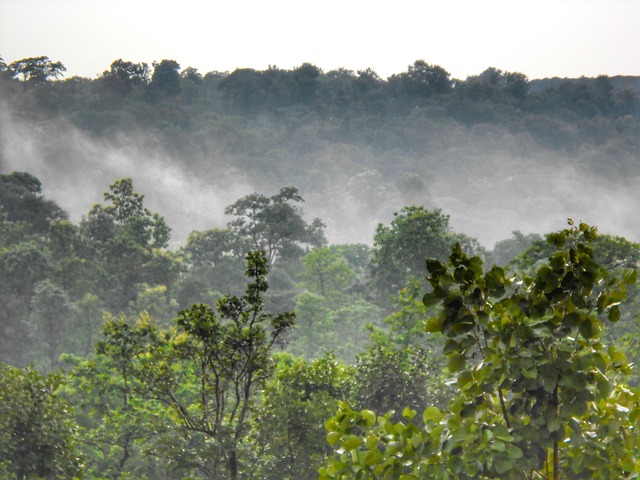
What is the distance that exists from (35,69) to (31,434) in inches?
6842

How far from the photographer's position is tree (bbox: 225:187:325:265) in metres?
71.9

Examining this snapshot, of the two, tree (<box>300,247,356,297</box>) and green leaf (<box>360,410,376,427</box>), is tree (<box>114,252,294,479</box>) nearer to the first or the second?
green leaf (<box>360,410,376,427</box>)

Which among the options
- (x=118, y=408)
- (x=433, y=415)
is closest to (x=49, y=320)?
(x=118, y=408)

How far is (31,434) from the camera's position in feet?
45.7

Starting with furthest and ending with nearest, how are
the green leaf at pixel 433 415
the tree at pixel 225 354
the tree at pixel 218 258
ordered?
the tree at pixel 218 258, the tree at pixel 225 354, the green leaf at pixel 433 415

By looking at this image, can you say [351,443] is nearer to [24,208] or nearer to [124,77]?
[24,208]

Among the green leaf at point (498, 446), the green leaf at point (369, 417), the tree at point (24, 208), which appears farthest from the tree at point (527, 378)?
the tree at point (24, 208)

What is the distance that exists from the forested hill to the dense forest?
635 millimetres

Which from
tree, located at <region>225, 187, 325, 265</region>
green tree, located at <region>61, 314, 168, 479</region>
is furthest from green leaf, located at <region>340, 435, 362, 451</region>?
tree, located at <region>225, 187, 325, 265</region>

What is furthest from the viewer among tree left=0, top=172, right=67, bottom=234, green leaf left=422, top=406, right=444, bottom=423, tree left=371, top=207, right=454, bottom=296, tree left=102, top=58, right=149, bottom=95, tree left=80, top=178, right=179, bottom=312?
tree left=102, top=58, right=149, bottom=95

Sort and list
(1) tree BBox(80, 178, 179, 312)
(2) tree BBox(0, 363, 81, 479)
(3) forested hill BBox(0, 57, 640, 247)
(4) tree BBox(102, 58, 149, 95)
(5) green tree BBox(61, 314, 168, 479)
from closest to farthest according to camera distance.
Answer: (2) tree BBox(0, 363, 81, 479), (5) green tree BBox(61, 314, 168, 479), (1) tree BBox(80, 178, 179, 312), (3) forested hill BBox(0, 57, 640, 247), (4) tree BBox(102, 58, 149, 95)

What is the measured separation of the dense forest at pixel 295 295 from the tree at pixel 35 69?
30.4 inches

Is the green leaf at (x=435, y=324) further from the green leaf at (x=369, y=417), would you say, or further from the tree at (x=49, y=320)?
the tree at (x=49, y=320)

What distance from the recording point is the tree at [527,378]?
4.43 metres
